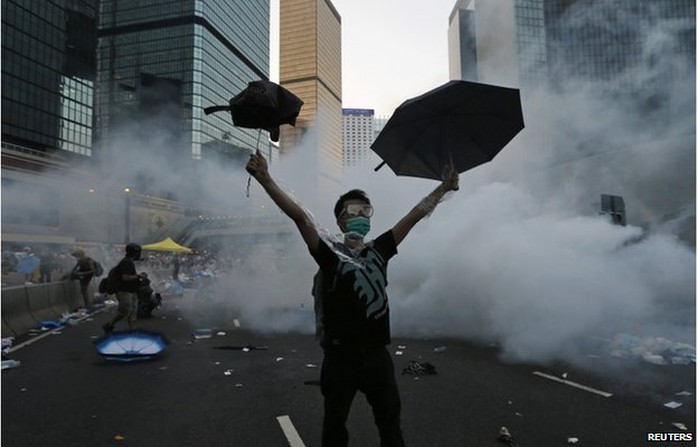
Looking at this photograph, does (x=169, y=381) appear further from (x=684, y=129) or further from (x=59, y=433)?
(x=684, y=129)

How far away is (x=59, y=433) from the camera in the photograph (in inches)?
123

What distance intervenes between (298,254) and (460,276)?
676 centimetres

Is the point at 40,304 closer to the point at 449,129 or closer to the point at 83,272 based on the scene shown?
the point at 83,272

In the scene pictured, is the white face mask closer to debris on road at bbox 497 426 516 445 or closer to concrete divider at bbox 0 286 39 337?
debris on road at bbox 497 426 516 445

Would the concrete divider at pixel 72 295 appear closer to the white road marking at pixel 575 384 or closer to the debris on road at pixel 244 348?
the debris on road at pixel 244 348

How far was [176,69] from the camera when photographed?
2838 cm

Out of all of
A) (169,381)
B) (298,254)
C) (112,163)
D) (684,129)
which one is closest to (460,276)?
(169,381)

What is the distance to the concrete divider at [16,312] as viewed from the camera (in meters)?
7.17

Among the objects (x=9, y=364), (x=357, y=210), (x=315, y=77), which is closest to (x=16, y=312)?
(x=9, y=364)

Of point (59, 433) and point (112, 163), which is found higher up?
point (112, 163)

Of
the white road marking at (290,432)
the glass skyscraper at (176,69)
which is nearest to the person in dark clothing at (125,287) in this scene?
the white road marking at (290,432)

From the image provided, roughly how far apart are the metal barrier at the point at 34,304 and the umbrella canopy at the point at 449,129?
7.51m

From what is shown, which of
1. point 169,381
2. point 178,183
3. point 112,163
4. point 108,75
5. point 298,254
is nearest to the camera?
point 169,381

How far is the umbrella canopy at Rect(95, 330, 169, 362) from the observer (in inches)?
212
